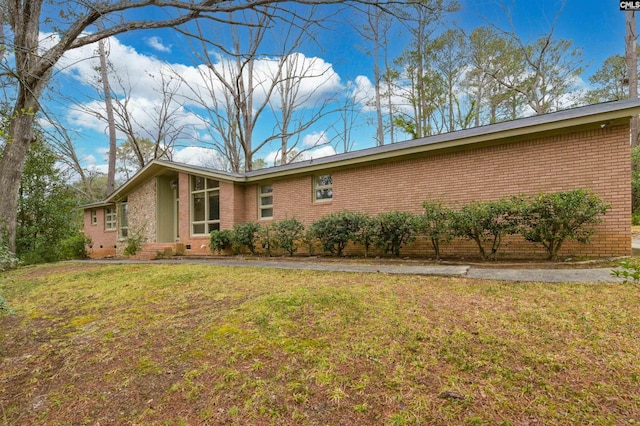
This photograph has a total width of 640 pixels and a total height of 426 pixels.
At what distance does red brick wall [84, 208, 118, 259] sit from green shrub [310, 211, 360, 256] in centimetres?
1416

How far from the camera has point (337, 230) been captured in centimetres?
858

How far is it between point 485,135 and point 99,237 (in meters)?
21.5

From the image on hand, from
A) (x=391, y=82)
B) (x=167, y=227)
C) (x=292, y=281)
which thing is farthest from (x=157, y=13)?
(x=391, y=82)

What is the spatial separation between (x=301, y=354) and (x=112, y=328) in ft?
7.35

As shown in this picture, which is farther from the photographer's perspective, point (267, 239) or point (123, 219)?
point (123, 219)

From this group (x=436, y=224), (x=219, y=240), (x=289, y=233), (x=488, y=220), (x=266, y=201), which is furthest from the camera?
(x=266, y=201)

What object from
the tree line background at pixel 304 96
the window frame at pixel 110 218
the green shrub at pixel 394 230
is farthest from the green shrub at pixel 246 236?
the window frame at pixel 110 218

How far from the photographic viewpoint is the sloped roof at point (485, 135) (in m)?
5.97

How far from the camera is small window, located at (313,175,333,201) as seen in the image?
412 inches

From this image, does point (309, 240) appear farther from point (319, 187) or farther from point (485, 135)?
point (485, 135)

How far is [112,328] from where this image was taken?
10.6 ft

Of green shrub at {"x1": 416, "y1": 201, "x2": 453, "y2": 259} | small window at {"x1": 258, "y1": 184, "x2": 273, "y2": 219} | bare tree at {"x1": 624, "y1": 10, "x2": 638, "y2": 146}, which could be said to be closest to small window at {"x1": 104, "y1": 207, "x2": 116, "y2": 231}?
small window at {"x1": 258, "y1": 184, "x2": 273, "y2": 219}

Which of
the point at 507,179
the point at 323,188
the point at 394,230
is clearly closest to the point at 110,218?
the point at 323,188

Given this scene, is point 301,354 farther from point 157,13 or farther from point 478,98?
point 478,98
